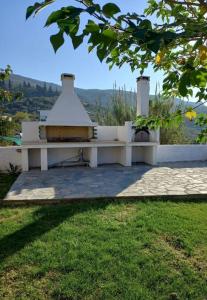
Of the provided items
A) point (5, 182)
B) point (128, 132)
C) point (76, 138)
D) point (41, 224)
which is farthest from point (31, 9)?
point (76, 138)

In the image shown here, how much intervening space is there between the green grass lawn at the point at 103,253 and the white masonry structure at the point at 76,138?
4.28m

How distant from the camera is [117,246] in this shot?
3.38 metres

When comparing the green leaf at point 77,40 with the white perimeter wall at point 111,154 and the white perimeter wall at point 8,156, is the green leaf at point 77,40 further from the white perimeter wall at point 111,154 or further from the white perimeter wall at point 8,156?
the white perimeter wall at point 8,156

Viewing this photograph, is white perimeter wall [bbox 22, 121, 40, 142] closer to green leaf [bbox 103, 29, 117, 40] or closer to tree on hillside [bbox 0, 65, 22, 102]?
tree on hillside [bbox 0, 65, 22, 102]

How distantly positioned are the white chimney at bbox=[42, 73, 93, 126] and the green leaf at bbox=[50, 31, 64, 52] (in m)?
8.06

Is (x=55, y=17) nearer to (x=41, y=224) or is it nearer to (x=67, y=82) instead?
(x=41, y=224)

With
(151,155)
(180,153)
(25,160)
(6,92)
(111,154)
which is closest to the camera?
(6,92)

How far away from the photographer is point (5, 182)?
7.02 m

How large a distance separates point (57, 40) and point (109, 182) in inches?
234

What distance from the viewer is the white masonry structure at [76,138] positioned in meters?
8.91

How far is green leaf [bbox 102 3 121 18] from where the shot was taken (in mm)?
911

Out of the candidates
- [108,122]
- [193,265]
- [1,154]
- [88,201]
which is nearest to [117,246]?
[193,265]

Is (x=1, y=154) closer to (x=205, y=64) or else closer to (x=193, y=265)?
(x=193, y=265)

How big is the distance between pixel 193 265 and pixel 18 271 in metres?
1.97
